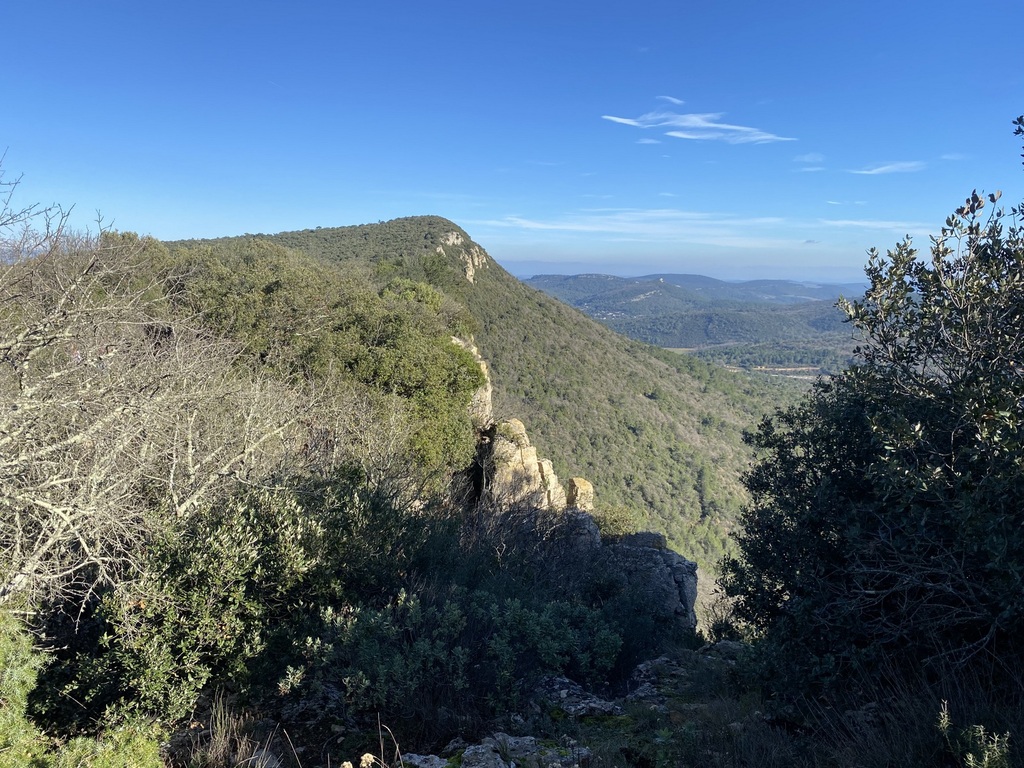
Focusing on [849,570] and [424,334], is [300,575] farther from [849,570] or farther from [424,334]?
[424,334]

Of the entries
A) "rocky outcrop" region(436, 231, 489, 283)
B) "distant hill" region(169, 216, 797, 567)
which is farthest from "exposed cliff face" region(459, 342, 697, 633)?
"rocky outcrop" region(436, 231, 489, 283)

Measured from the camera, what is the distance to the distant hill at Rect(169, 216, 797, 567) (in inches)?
1350

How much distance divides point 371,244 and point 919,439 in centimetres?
5480

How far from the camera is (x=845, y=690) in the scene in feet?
12.9

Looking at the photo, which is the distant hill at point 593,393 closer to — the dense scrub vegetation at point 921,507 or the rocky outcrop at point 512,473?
the rocky outcrop at point 512,473

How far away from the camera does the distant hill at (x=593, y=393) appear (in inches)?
1350

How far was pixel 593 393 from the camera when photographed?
43188 millimetres

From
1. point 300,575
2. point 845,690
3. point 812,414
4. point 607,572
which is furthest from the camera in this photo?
point 607,572

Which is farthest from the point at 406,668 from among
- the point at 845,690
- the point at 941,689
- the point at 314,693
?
the point at 941,689

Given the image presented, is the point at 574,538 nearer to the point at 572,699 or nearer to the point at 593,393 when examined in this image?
the point at 572,699

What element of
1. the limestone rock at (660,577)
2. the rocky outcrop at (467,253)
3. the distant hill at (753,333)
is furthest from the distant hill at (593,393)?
the distant hill at (753,333)

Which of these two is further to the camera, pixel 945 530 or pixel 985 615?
pixel 945 530

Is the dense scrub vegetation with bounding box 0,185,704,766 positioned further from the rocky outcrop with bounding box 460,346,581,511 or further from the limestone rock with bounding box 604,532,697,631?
the rocky outcrop with bounding box 460,346,581,511

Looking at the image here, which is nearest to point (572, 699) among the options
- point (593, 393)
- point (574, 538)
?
point (574, 538)
